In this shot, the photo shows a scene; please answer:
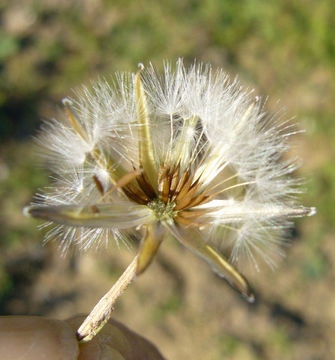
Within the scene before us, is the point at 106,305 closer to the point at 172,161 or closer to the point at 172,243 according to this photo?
the point at 172,161

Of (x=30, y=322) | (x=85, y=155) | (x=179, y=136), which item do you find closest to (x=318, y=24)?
(x=179, y=136)

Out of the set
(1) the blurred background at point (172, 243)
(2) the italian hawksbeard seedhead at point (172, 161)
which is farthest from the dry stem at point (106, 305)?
(1) the blurred background at point (172, 243)

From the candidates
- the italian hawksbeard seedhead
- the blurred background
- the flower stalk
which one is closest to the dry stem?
the flower stalk

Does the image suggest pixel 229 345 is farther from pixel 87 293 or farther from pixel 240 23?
pixel 240 23

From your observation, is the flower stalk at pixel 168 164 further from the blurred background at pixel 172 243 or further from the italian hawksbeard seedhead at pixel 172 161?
the blurred background at pixel 172 243

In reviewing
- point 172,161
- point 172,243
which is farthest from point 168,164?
point 172,243
